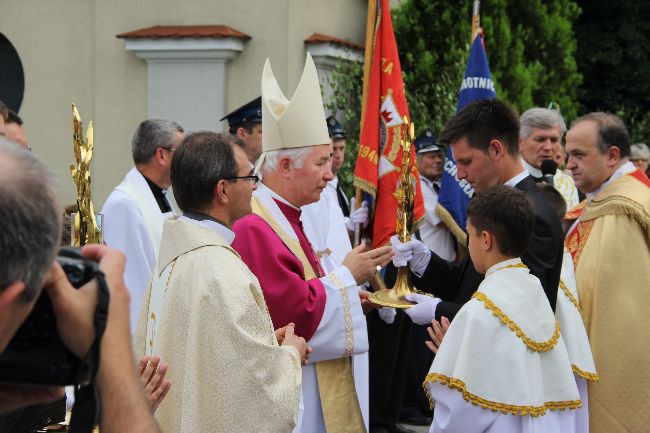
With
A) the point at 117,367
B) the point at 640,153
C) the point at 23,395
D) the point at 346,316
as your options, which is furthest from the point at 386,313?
the point at 640,153

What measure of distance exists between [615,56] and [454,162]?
11618 mm

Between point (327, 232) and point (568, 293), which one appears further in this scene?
point (327, 232)

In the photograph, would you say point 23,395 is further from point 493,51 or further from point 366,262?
point 493,51

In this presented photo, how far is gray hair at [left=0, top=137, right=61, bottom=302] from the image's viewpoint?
4.42 feet

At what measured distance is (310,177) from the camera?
171 inches

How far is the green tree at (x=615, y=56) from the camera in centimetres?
1800

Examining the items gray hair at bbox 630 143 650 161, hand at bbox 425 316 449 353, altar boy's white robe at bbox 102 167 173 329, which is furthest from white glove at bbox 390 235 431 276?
gray hair at bbox 630 143 650 161

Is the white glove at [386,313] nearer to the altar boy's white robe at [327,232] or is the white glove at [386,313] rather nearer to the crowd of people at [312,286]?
the crowd of people at [312,286]

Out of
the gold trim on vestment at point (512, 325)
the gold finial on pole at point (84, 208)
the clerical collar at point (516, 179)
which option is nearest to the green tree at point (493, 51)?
the clerical collar at point (516, 179)

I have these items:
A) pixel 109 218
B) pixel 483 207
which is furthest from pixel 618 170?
pixel 109 218

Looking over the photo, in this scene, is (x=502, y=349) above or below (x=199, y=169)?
below

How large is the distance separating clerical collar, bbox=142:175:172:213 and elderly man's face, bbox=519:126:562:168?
2.65m

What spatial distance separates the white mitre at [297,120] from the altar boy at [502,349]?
931 mm

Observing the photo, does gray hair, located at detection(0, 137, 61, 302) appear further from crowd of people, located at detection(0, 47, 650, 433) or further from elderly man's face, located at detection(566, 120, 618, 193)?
elderly man's face, located at detection(566, 120, 618, 193)
